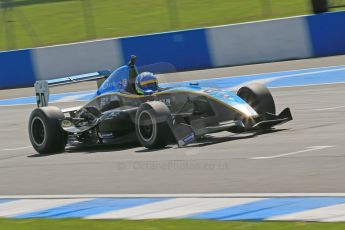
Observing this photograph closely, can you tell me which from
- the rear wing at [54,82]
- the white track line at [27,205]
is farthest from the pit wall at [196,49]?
the white track line at [27,205]

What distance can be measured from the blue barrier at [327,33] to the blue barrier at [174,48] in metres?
2.81

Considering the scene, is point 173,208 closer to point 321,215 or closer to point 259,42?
point 321,215

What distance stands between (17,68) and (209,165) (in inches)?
608

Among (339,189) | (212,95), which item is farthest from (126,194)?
(212,95)

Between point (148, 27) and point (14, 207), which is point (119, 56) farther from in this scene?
point (14, 207)

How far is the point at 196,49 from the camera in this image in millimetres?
23125

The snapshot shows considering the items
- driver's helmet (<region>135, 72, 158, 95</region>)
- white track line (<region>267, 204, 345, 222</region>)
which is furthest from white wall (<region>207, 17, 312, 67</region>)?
white track line (<region>267, 204, 345, 222</region>)

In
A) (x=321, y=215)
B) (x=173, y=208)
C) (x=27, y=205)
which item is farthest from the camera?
(x=27, y=205)

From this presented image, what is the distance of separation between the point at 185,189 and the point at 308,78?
11.0m

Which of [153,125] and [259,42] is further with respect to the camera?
[259,42]

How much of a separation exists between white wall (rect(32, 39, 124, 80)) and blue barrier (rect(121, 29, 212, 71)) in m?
0.40

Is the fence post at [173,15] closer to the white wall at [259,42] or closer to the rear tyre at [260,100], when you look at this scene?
the white wall at [259,42]

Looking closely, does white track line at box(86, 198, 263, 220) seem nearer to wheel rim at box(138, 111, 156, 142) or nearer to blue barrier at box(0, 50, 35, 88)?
wheel rim at box(138, 111, 156, 142)

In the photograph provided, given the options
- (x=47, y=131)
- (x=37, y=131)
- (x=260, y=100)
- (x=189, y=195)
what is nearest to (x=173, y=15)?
(x=37, y=131)
